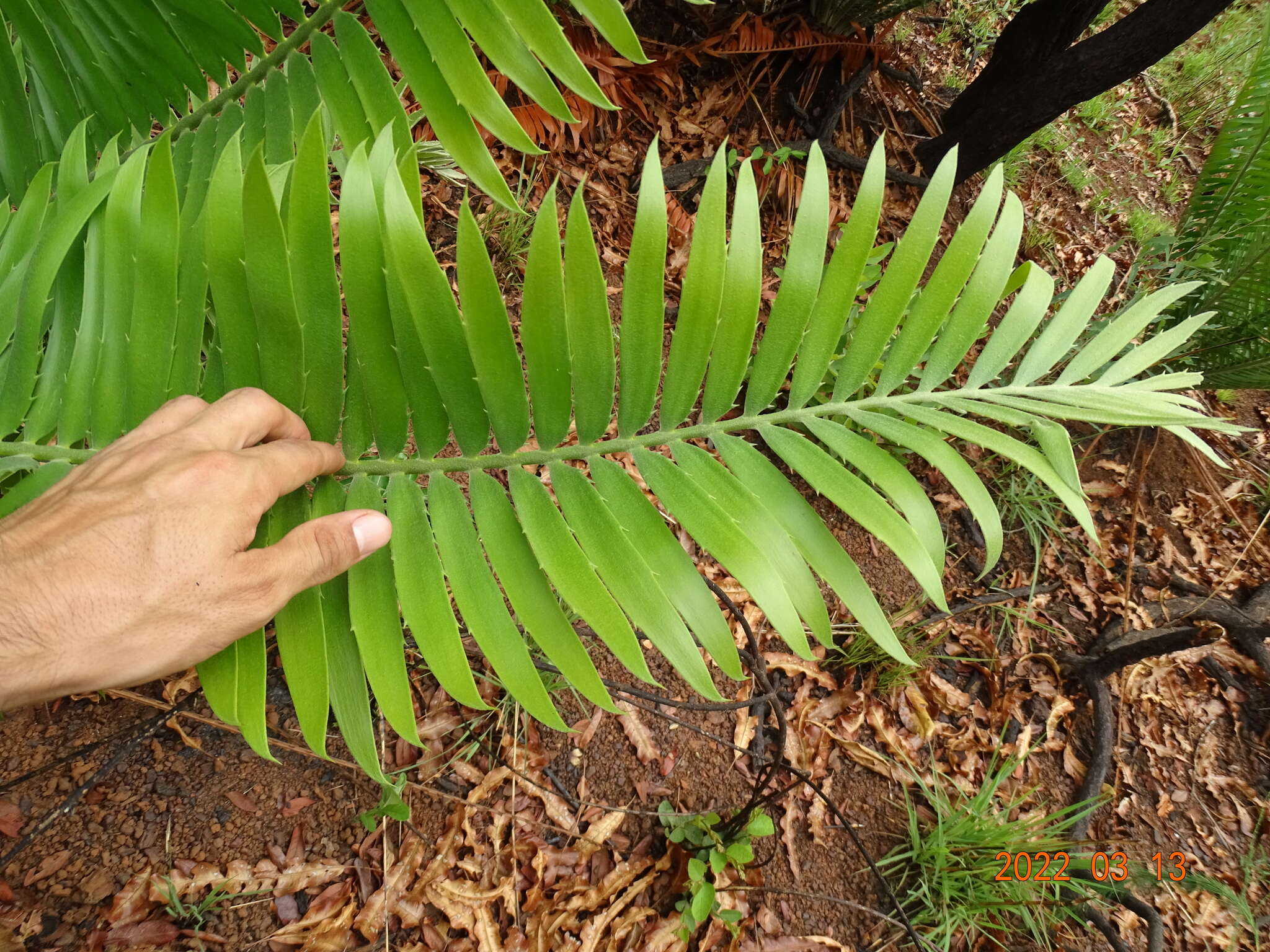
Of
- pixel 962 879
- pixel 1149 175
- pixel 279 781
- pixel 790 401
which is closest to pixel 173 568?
pixel 790 401

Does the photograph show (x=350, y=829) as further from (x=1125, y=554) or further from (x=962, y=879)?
(x=1125, y=554)

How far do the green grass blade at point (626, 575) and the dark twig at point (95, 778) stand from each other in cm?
94

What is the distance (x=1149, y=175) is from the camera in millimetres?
4020

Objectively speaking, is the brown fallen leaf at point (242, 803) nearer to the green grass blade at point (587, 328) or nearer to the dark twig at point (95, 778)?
the dark twig at point (95, 778)

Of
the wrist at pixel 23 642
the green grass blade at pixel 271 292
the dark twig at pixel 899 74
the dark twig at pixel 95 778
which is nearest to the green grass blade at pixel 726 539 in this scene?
the green grass blade at pixel 271 292

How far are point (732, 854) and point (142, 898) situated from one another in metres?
1.12

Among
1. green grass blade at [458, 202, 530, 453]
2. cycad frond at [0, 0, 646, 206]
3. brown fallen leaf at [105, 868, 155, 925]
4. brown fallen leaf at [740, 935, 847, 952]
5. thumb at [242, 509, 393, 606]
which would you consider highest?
cycad frond at [0, 0, 646, 206]

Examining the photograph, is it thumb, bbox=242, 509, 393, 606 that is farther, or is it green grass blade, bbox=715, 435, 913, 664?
green grass blade, bbox=715, 435, 913, 664

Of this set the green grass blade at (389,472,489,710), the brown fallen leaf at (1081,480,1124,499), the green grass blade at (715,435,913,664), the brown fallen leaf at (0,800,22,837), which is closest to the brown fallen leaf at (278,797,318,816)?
the brown fallen leaf at (0,800,22,837)

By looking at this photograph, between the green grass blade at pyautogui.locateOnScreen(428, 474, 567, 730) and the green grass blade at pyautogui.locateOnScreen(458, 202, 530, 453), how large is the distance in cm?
10

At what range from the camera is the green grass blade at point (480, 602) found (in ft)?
2.64

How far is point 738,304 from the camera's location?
0.91 m

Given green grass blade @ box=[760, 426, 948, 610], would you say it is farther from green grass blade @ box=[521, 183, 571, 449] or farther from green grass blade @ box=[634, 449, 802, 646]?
green grass blade @ box=[521, 183, 571, 449]

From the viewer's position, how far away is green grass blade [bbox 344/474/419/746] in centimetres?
78
